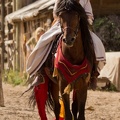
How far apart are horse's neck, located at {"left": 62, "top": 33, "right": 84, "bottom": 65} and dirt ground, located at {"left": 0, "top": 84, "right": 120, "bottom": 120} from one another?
1.65 metres

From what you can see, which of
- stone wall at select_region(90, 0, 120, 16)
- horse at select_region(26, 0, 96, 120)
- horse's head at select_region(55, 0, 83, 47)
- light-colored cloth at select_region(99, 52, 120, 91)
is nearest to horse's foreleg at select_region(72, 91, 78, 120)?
horse at select_region(26, 0, 96, 120)

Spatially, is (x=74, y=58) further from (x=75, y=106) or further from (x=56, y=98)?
(x=56, y=98)

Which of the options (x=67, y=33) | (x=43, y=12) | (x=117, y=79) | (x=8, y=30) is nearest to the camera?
(x=67, y=33)

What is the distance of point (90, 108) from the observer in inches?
359

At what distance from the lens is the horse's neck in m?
A: 7.52

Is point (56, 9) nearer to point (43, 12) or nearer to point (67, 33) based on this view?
point (67, 33)

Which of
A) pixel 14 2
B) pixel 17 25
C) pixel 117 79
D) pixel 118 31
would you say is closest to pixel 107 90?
pixel 117 79

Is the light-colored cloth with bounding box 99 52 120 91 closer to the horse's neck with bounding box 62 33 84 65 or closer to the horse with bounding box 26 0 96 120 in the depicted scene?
the horse with bounding box 26 0 96 120

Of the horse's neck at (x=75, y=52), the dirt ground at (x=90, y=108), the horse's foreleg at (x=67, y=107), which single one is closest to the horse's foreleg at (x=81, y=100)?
the horse's foreleg at (x=67, y=107)

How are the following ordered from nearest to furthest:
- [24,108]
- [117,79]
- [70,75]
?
[70,75]
[24,108]
[117,79]

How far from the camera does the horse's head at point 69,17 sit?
7.04m

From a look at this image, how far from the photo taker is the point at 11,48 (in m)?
24.3

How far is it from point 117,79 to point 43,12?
393 centimetres

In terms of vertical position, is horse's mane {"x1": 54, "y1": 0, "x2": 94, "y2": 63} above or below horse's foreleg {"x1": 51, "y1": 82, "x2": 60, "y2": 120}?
above
